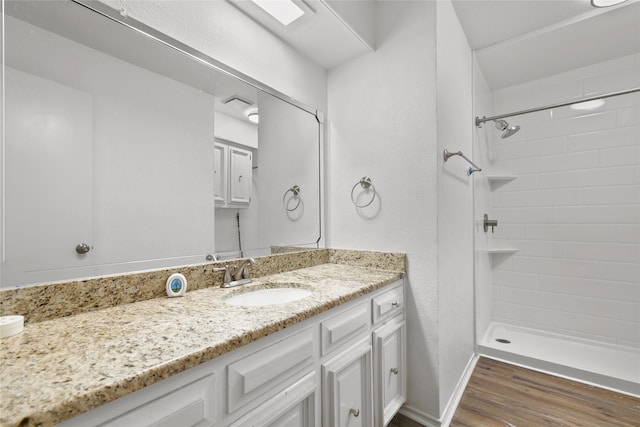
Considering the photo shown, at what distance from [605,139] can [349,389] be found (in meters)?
2.80

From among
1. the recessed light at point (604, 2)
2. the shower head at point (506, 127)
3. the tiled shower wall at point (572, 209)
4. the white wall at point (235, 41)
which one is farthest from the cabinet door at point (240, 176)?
the tiled shower wall at point (572, 209)

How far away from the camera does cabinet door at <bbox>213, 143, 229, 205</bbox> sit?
1.28 m

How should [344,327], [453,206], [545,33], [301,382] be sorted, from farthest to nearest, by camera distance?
[545,33], [453,206], [344,327], [301,382]

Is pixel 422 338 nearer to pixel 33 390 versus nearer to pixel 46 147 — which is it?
pixel 33 390

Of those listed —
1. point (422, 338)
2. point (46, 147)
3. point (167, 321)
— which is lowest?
point (422, 338)

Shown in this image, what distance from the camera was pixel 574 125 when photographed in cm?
241

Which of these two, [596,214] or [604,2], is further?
[596,214]

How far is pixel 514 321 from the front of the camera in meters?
2.66

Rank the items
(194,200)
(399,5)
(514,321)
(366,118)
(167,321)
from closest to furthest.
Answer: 1. (167,321)
2. (194,200)
3. (399,5)
4. (366,118)
5. (514,321)

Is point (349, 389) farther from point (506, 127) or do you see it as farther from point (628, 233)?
point (628, 233)

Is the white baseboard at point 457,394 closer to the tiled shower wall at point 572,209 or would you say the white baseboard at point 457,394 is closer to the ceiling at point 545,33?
the tiled shower wall at point 572,209

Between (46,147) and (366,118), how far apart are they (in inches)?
57.2

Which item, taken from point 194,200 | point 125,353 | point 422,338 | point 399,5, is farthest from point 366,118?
point 125,353

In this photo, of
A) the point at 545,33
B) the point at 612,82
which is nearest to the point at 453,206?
the point at 545,33
